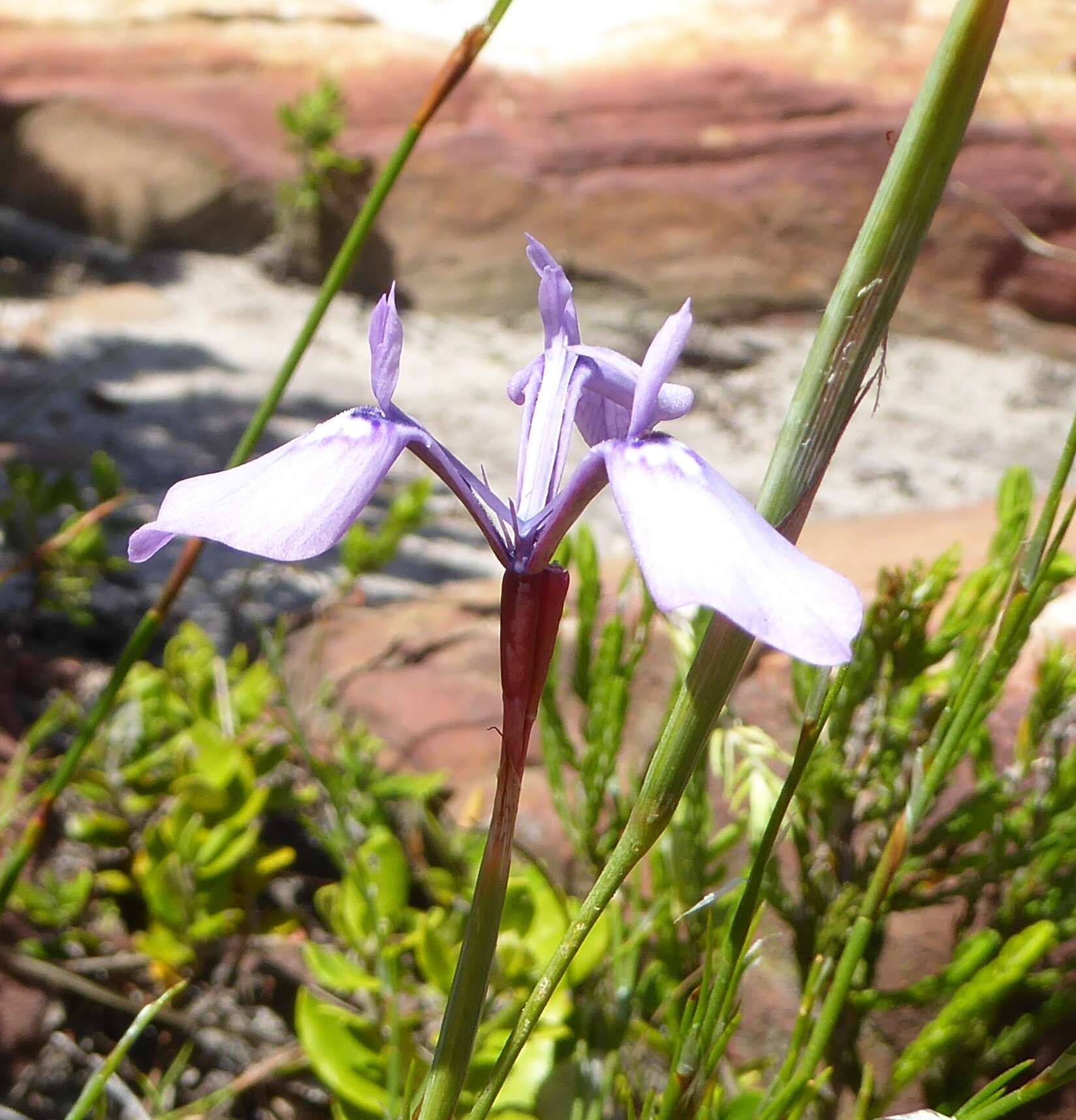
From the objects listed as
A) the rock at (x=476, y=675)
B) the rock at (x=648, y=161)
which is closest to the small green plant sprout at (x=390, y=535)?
the rock at (x=476, y=675)

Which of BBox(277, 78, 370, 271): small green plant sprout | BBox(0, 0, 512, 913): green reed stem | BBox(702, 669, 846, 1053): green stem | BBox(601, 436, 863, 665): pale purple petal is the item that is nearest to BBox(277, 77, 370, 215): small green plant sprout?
BBox(277, 78, 370, 271): small green plant sprout

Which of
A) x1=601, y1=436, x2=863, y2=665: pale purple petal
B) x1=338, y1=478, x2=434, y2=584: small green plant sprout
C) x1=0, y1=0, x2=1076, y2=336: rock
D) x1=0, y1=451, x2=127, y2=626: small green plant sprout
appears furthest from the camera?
x1=0, y1=0, x2=1076, y2=336: rock

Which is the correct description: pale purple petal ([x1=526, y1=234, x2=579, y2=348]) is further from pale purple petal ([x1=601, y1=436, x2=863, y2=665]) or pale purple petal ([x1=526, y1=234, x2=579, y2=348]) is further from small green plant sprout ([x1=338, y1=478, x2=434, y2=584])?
small green plant sprout ([x1=338, y1=478, x2=434, y2=584])

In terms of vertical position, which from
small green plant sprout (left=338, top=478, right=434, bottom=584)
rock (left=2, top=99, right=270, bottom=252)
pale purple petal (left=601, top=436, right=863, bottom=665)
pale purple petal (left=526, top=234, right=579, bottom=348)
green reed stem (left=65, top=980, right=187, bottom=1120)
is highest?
pale purple petal (left=526, top=234, right=579, bottom=348)

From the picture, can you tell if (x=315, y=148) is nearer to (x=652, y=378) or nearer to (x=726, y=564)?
(x=652, y=378)

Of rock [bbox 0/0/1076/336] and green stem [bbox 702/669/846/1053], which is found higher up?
green stem [bbox 702/669/846/1053]

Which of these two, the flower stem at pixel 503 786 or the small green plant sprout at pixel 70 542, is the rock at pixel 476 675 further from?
the flower stem at pixel 503 786

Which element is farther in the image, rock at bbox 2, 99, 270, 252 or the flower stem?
rock at bbox 2, 99, 270, 252
